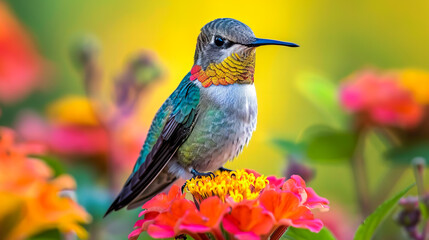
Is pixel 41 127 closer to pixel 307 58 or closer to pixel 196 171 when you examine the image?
pixel 196 171

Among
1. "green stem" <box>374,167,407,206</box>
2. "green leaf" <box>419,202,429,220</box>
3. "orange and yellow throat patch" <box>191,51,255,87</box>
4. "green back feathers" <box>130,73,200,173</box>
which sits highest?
"orange and yellow throat patch" <box>191,51,255,87</box>

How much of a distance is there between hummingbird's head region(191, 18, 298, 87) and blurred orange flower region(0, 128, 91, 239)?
329 mm

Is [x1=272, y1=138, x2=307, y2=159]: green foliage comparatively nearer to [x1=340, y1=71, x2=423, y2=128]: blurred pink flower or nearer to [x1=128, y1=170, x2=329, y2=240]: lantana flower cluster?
[x1=340, y1=71, x2=423, y2=128]: blurred pink flower

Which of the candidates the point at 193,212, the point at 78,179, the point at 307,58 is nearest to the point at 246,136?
the point at 193,212

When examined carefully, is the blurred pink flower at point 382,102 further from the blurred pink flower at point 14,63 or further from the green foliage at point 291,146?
the blurred pink flower at point 14,63

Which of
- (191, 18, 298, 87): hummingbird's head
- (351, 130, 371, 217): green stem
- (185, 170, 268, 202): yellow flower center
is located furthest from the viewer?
(351, 130, 371, 217): green stem

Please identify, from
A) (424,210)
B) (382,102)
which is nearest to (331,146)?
(382,102)

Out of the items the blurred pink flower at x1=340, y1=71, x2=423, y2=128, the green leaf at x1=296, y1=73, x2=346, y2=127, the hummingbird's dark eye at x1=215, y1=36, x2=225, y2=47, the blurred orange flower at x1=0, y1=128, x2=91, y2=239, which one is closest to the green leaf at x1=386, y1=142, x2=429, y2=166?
the blurred pink flower at x1=340, y1=71, x2=423, y2=128

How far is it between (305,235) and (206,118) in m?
0.35

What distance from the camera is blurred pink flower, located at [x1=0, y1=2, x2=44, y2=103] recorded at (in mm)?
2709

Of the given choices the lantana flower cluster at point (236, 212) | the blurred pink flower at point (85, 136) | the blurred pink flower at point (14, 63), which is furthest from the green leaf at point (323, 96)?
the blurred pink flower at point (14, 63)

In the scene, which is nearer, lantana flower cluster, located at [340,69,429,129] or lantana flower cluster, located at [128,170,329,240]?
lantana flower cluster, located at [128,170,329,240]

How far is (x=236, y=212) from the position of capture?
90 centimetres

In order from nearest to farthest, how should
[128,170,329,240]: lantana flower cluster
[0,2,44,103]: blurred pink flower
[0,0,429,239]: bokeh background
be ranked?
1. [128,170,329,240]: lantana flower cluster
2. [0,2,44,103]: blurred pink flower
3. [0,0,429,239]: bokeh background
